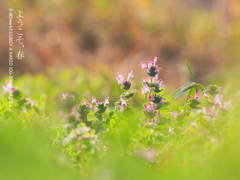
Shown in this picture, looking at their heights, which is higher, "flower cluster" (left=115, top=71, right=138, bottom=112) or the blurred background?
the blurred background

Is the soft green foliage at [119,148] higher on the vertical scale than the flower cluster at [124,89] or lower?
lower

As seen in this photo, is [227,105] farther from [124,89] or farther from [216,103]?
[124,89]

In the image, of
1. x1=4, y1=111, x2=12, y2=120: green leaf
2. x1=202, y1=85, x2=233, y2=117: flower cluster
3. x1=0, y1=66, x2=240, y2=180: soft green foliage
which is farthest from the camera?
x1=4, y1=111, x2=12, y2=120: green leaf

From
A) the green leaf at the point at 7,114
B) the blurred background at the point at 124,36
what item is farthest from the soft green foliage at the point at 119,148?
the blurred background at the point at 124,36

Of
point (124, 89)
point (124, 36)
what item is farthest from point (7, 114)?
point (124, 36)

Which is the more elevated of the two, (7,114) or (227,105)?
(7,114)

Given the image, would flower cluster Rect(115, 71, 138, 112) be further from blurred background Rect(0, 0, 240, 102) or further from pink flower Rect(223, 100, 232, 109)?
blurred background Rect(0, 0, 240, 102)

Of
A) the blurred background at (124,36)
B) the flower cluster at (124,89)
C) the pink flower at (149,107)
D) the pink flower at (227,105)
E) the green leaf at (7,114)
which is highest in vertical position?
the blurred background at (124,36)

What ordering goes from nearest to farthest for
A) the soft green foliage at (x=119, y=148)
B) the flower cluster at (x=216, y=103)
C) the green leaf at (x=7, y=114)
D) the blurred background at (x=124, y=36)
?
the soft green foliage at (x=119, y=148) < the flower cluster at (x=216, y=103) < the green leaf at (x=7, y=114) < the blurred background at (x=124, y=36)

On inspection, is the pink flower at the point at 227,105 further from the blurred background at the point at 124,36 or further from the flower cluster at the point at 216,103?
the blurred background at the point at 124,36

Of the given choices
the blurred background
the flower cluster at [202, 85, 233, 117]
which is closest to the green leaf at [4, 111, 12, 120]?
the flower cluster at [202, 85, 233, 117]
